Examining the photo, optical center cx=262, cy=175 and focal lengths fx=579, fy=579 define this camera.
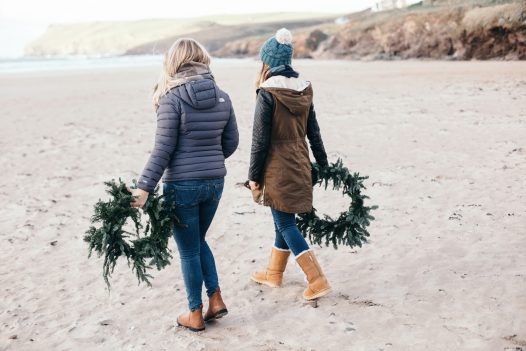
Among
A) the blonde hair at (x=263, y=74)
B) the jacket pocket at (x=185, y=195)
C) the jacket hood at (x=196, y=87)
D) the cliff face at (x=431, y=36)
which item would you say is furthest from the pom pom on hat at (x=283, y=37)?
the cliff face at (x=431, y=36)

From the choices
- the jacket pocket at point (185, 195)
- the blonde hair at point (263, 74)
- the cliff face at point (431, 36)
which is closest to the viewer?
the jacket pocket at point (185, 195)

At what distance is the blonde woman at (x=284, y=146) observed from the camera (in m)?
3.69

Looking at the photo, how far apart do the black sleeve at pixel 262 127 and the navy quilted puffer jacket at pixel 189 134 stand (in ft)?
0.71

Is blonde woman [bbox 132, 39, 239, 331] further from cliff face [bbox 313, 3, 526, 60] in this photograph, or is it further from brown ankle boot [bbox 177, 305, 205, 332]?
cliff face [bbox 313, 3, 526, 60]

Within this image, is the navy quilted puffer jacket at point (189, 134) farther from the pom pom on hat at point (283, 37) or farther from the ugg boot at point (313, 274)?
the ugg boot at point (313, 274)

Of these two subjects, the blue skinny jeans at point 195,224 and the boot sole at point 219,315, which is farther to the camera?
the boot sole at point 219,315

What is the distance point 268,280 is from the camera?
14.3 feet

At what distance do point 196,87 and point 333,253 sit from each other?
7.61ft

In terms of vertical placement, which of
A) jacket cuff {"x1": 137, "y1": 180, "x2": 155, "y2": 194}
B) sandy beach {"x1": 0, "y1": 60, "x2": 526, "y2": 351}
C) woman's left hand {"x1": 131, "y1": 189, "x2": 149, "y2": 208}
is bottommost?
sandy beach {"x1": 0, "y1": 60, "x2": 526, "y2": 351}

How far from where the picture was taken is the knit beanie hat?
371 cm

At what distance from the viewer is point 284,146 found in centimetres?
380

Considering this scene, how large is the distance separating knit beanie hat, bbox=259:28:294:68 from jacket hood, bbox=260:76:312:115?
11 centimetres

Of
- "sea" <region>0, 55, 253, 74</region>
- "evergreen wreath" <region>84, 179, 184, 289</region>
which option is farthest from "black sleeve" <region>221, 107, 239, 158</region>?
"sea" <region>0, 55, 253, 74</region>

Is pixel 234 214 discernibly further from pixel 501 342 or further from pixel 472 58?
pixel 472 58
